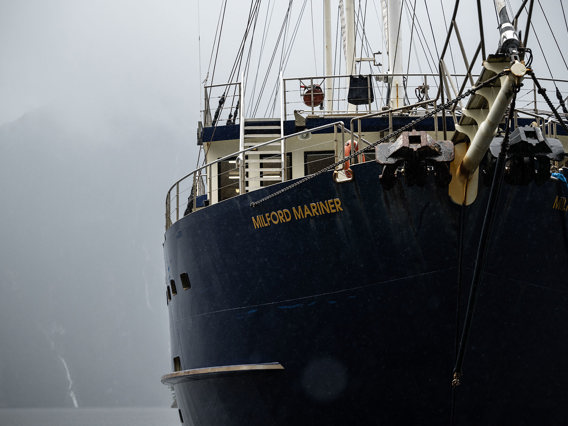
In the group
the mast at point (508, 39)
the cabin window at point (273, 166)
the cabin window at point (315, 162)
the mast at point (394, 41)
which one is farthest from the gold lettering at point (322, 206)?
the mast at point (394, 41)

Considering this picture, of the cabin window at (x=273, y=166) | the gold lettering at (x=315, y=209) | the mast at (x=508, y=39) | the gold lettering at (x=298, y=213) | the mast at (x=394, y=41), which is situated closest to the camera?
the mast at (x=508, y=39)

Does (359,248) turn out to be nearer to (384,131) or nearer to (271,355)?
(271,355)

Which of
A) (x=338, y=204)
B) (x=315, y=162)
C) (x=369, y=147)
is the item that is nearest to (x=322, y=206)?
(x=338, y=204)

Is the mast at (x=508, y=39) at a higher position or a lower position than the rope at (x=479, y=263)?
higher

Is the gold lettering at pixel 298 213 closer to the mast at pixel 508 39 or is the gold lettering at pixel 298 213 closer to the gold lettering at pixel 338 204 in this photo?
the gold lettering at pixel 338 204

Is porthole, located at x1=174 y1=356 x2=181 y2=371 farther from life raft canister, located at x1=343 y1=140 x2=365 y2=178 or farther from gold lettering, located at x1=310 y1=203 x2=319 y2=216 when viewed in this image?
life raft canister, located at x1=343 y1=140 x2=365 y2=178

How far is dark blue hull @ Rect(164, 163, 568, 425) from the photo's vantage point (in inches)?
370

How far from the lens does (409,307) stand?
9484 millimetres

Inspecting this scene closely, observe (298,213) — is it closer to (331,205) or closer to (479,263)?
(331,205)

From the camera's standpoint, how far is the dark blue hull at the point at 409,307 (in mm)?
9398

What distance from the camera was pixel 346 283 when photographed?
9766 mm

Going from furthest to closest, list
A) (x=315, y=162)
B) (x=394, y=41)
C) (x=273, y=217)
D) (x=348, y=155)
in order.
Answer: (x=394, y=41)
(x=315, y=162)
(x=273, y=217)
(x=348, y=155)

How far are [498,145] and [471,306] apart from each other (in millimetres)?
1998

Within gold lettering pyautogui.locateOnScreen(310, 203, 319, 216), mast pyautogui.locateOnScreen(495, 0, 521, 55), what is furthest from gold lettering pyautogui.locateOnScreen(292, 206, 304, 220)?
mast pyautogui.locateOnScreen(495, 0, 521, 55)
